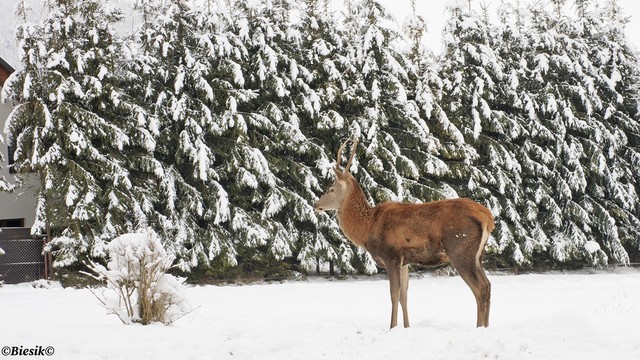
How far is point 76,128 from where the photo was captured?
16953 mm

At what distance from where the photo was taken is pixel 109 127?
1731 cm

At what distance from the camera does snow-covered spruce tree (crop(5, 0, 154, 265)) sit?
16766 millimetres

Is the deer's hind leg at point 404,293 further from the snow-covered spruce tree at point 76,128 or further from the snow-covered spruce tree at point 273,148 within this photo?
the snow-covered spruce tree at point 76,128

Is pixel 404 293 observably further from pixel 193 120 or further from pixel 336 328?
pixel 193 120

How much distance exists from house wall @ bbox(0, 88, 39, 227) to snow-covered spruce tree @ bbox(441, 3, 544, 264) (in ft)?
39.9

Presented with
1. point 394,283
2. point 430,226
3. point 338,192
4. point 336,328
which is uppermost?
point 338,192

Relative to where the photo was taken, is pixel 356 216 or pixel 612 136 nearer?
pixel 356 216

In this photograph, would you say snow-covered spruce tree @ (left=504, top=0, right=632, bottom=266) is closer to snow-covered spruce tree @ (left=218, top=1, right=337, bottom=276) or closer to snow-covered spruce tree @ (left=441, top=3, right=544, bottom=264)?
snow-covered spruce tree @ (left=441, top=3, right=544, bottom=264)

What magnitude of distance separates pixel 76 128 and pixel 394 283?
36.2 ft

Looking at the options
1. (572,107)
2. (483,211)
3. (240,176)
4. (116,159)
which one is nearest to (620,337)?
(483,211)

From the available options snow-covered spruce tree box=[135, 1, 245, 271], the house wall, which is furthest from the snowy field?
the house wall

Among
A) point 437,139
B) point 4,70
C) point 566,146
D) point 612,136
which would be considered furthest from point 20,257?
point 612,136

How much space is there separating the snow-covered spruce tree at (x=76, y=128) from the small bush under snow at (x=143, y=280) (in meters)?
7.50

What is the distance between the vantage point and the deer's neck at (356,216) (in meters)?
9.08
